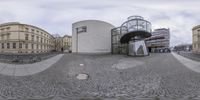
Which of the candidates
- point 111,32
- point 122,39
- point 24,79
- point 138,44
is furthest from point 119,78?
point 111,32

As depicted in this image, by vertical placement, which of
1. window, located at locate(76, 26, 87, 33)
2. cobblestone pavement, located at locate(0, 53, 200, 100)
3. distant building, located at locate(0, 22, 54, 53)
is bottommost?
cobblestone pavement, located at locate(0, 53, 200, 100)

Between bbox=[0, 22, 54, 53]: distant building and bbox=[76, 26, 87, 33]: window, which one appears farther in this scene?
bbox=[76, 26, 87, 33]: window

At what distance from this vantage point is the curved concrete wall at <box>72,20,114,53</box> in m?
29.4

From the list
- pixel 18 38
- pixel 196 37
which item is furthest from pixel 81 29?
pixel 196 37

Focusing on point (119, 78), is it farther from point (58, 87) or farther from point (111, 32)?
point (111, 32)

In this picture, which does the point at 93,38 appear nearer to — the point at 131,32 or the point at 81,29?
the point at 81,29

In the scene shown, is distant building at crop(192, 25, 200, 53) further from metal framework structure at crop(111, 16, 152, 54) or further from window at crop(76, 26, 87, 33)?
Result: window at crop(76, 26, 87, 33)

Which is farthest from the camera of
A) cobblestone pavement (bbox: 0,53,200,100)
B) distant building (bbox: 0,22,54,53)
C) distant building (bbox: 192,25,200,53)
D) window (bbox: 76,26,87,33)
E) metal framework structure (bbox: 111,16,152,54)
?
window (bbox: 76,26,87,33)

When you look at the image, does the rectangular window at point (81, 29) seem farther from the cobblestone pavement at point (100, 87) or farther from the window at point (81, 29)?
the cobblestone pavement at point (100, 87)

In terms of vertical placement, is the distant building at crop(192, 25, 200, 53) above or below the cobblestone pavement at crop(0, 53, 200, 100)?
above

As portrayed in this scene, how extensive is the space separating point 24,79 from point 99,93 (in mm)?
5152

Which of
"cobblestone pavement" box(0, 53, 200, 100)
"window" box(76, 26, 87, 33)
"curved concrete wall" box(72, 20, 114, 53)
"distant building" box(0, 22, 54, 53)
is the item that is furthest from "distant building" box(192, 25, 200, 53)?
"distant building" box(0, 22, 54, 53)

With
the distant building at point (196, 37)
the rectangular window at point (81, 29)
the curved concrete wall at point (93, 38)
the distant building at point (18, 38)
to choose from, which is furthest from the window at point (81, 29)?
the distant building at point (196, 37)

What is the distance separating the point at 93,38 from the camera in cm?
2944
